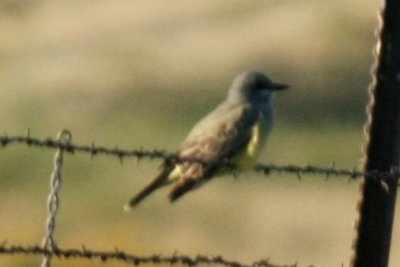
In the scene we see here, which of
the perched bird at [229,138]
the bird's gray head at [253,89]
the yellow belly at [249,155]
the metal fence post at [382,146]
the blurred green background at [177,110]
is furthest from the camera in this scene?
the blurred green background at [177,110]

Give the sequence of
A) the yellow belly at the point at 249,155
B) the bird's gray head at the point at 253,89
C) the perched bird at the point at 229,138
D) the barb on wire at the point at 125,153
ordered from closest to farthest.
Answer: the barb on wire at the point at 125,153, the perched bird at the point at 229,138, the yellow belly at the point at 249,155, the bird's gray head at the point at 253,89

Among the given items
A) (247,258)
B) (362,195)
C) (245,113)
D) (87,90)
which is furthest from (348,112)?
(362,195)

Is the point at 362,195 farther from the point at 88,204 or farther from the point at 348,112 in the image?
the point at 348,112

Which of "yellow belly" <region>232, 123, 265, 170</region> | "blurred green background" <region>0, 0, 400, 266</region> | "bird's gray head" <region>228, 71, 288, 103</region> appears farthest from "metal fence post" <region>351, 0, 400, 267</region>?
"blurred green background" <region>0, 0, 400, 266</region>

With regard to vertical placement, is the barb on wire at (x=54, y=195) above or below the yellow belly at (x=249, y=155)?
below

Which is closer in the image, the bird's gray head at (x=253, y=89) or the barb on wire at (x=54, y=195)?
the barb on wire at (x=54, y=195)

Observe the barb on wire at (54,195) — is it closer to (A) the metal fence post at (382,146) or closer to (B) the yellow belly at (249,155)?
(A) the metal fence post at (382,146)

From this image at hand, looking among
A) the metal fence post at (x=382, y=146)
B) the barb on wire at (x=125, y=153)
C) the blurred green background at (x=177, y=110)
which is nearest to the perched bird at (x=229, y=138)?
the barb on wire at (x=125, y=153)
